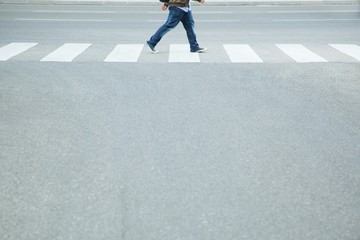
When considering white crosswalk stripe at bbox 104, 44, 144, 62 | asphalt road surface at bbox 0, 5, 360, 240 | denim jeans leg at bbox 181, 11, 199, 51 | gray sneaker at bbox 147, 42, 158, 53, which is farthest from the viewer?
gray sneaker at bbox 147, 42, 158, 53

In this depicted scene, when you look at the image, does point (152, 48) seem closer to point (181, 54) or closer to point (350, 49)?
point (181, 54)

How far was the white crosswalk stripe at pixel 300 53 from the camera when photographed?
29.7 ft

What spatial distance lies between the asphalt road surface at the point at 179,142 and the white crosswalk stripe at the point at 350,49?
0.10 metres

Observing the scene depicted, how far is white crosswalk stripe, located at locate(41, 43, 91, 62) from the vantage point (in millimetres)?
9078

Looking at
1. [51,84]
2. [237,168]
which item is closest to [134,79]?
[51,84]

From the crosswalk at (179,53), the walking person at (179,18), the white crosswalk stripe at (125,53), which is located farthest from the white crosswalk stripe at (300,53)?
the white crosswalk stripe at (125,53)

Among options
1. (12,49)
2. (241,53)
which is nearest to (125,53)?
(241,53)

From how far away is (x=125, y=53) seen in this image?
968 centimetres

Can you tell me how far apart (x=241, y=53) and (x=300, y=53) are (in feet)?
4.21

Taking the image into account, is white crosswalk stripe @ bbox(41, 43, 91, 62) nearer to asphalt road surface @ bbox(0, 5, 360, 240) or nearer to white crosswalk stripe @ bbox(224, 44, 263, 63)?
asphalt road surface @ bbox(0, 5, 360, 240)

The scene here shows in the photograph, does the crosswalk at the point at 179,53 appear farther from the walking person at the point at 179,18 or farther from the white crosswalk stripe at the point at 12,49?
the walking person at the point at 179,18

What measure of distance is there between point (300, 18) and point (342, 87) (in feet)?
29.2

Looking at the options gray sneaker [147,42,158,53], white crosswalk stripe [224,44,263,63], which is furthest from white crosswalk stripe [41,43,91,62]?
white crosswalk stripe [224,44,263,63]

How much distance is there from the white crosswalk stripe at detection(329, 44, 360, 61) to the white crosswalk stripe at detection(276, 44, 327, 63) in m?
0.76
